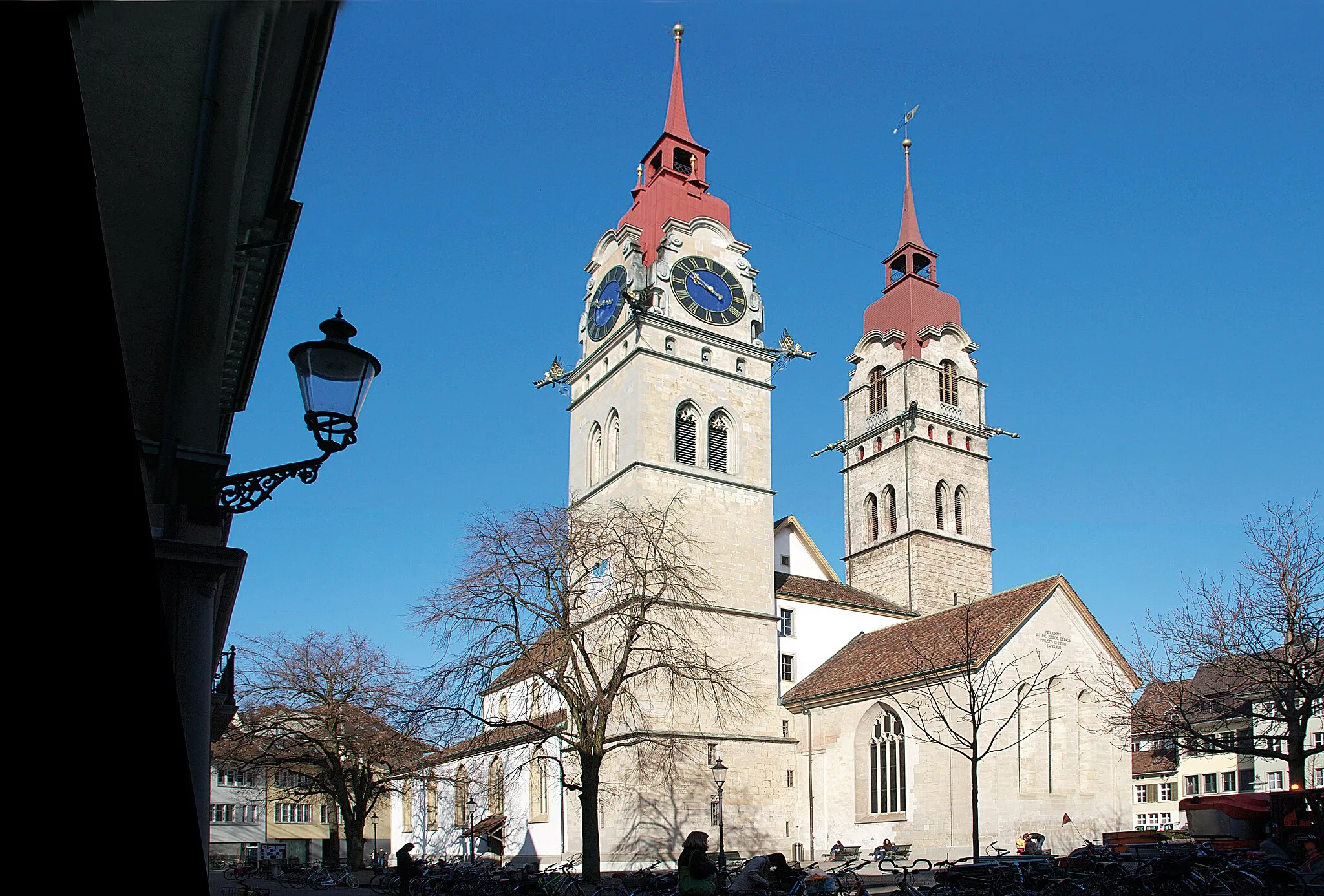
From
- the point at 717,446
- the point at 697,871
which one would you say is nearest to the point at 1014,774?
the point at 717,446

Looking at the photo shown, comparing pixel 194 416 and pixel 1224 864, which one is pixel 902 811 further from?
pixel 194 416

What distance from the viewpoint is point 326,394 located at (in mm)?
6578

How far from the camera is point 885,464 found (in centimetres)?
4838

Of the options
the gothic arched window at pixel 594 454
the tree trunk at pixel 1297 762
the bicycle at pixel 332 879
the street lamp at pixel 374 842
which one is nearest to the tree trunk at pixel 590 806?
the bicycle at pixel 332 879

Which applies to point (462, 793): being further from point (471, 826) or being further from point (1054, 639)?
point (1054, 639)

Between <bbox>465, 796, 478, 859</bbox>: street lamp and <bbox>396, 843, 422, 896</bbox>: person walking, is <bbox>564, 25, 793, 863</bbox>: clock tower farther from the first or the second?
<bbox>396, 843, 422, 896</bbox>: person walking

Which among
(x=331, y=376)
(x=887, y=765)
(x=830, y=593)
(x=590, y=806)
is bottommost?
(x=887, y=765)

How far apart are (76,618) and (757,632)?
3271cm

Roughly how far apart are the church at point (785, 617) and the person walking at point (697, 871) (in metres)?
15.8

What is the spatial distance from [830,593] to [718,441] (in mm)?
7934

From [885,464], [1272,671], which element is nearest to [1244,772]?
[885,464]

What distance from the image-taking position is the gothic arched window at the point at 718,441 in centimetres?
3744

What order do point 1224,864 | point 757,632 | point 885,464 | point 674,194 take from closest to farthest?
point 1224,864 < point 757,632 < point 674,194 < point 885,464

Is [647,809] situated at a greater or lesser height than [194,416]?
lesser
